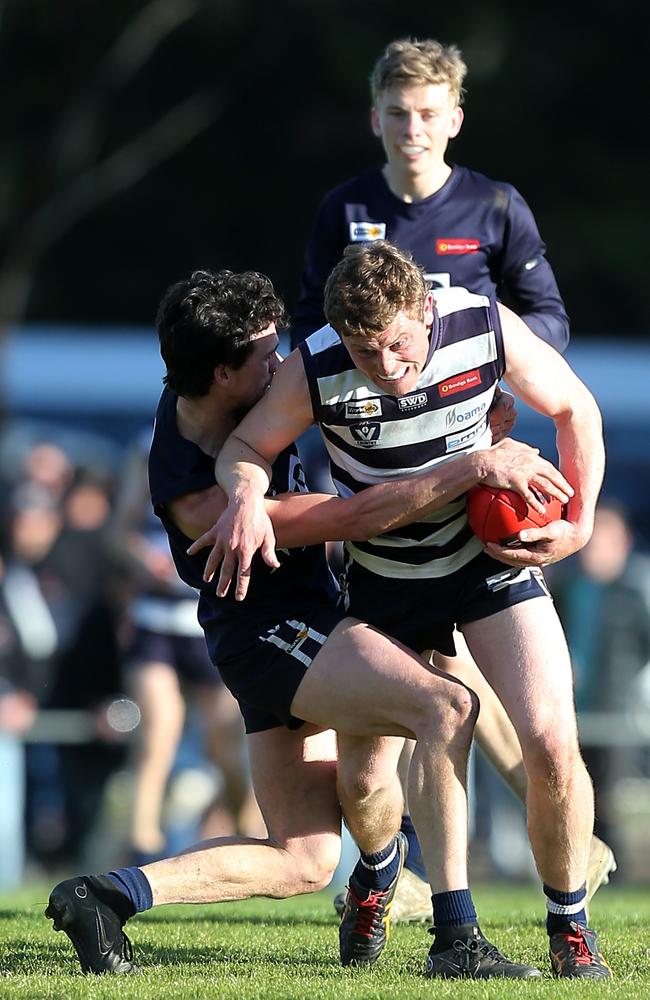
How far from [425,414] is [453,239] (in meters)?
1.34

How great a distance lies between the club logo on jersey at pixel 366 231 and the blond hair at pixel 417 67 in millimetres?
546

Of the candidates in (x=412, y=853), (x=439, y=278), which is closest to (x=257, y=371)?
(x=439, y=278)

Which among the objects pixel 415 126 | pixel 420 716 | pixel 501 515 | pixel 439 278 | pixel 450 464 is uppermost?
pixel 415 126

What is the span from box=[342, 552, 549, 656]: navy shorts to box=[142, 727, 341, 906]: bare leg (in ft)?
1.76

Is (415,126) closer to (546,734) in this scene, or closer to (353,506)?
(353,506)

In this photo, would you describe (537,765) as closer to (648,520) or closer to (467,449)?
(467,449)

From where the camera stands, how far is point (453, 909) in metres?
4.74

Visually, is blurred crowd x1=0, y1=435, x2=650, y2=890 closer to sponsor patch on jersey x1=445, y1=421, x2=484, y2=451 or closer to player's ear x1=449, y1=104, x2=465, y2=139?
player's ear x1=449, y1=104, x2=465, y2=139

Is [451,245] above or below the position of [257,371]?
above

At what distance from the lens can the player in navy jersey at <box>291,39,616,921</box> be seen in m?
6.06

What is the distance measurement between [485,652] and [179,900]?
124 centimetres

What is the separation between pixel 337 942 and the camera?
5746 millimetres

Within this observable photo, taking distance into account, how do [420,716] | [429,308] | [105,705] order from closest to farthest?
[420,716] → [429,308] → [105,705]

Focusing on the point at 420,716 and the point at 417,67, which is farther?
the point at 417,67
